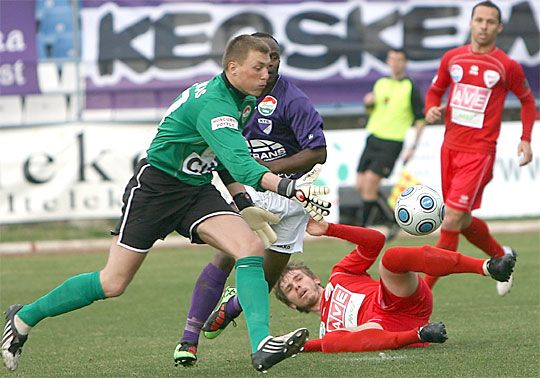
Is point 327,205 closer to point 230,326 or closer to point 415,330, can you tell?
point 415,330

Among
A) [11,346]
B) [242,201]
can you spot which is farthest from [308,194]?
[11,346]

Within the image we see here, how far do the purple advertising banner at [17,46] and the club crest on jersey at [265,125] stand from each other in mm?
9109

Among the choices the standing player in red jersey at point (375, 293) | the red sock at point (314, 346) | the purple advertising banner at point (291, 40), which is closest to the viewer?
the standing player in red jersey at point (375, 293)

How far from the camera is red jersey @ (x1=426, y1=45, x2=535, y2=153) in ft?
34.0

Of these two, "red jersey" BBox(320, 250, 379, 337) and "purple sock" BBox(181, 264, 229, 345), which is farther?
Answer: "red jersey" BBox(320, 250, 379, 337)

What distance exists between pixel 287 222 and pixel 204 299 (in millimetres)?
878

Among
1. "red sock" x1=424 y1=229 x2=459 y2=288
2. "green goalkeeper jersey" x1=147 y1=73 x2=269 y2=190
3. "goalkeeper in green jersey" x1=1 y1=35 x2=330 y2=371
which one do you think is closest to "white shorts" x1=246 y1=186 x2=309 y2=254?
"goalkeeper in green jersey" x1=1 y1=35 x2=330 y2=371

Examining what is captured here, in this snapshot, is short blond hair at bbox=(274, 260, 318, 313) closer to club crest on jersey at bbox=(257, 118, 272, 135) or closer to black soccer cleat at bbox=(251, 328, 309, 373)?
club crest on jersey at bbox=(257, 118, 272, 135)

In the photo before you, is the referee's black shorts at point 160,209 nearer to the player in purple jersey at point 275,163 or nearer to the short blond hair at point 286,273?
the player in purple jersey at point 275,163

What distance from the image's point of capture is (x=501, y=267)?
23.9 ft

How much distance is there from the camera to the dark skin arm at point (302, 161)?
7793mm

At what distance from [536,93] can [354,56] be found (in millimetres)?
3039

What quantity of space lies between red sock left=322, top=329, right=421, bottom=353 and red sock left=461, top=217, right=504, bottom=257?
3.13 metres

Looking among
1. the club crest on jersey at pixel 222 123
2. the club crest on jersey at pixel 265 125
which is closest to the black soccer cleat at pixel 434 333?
the club crest on jersey at pixel 265 125
